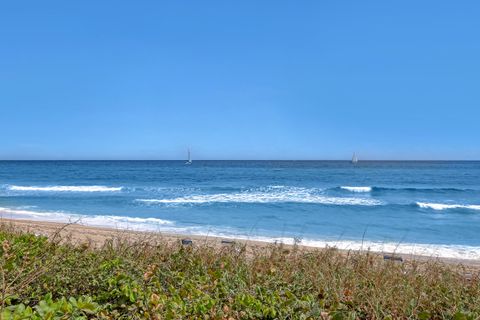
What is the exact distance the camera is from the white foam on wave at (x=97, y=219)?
1442 cm

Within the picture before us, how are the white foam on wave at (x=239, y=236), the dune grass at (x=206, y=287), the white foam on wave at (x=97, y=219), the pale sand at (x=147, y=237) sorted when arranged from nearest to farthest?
the dune grass at (x=206, y=287), the pale sand at (x=147, y=237), the white foam on wave at (x=239, y=236), the white foam on wave at (x=97, y=219)

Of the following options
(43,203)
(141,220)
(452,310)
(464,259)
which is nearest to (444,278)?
(452,310)

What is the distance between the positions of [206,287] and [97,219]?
46.2ft

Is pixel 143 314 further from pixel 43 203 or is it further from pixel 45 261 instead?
pixel 43 203

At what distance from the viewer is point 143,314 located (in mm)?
2605

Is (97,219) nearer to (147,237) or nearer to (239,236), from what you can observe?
(239,236)

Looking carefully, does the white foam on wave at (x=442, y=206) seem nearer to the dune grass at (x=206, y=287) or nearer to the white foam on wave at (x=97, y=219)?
the white foam on wave at (x=97, y=219)

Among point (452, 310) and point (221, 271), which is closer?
point (452, 310)

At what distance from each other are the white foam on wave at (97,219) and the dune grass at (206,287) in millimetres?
9982

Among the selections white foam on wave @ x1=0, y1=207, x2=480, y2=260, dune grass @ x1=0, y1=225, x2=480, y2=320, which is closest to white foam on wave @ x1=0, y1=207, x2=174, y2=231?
white foam on wave @ x1=0, y1=207, x2=480, y2=260

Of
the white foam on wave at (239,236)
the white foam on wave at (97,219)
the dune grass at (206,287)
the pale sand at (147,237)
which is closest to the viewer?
the dune grass at (206,287)

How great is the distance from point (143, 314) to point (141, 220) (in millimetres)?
13637

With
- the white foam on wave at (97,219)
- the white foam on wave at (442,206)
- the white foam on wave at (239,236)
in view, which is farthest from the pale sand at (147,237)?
the white foam on wave at (442,206)

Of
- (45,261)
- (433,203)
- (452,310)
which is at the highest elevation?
(45,261)
